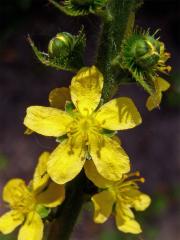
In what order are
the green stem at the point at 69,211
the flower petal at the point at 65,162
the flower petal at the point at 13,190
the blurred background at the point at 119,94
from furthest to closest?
the blurred background at the point at 119,94 < the flower petal at the point at 13,190 < the green stem at the point at 69,211 < the flower petal at the point at 65,162

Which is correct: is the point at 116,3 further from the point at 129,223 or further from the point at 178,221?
the point at 178,221

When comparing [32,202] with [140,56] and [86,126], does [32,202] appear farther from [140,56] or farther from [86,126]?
[140,56]

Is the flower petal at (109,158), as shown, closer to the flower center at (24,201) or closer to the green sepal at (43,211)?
the green sepal at (43,211)

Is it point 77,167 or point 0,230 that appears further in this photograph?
point 0,230

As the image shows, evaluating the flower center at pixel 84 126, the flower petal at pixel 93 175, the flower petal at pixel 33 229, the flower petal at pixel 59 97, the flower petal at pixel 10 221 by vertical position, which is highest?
the flower petal at pixel 59 97

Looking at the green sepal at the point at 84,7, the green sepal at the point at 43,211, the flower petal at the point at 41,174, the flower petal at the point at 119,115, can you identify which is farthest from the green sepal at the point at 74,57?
the green sepal at the point at 43,211

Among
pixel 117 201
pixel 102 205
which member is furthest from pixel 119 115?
pixel 117 201

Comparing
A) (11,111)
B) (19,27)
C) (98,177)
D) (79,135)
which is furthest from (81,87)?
(19,27)
